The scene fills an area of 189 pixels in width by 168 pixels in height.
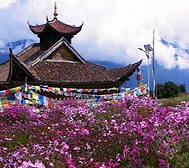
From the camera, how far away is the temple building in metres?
20.3

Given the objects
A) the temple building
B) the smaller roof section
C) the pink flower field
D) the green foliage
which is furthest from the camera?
the green foliage

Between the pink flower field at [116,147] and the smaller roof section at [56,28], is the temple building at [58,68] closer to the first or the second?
the smaller roof section at [56,28]

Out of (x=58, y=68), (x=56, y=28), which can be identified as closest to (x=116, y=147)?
(x=58, y=68)

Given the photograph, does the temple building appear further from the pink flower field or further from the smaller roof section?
the pink flower field

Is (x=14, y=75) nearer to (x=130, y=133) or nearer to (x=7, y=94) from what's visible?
(x=7, y=94)

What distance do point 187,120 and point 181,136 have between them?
49cm

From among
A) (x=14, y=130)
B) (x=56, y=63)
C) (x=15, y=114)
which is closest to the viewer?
(x=14, y=130)

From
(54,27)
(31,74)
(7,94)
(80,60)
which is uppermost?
(54,27)


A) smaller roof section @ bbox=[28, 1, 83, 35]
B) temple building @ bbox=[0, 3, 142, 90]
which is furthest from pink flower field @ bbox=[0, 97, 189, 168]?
smaller roof section @ bbox=[28, 1, 83, 35]

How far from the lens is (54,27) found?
26250mm

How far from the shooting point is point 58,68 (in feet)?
74.4

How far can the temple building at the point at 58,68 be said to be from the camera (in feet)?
66.7

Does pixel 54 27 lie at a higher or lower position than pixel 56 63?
higher

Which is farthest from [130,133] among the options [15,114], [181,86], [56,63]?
[181,86]
